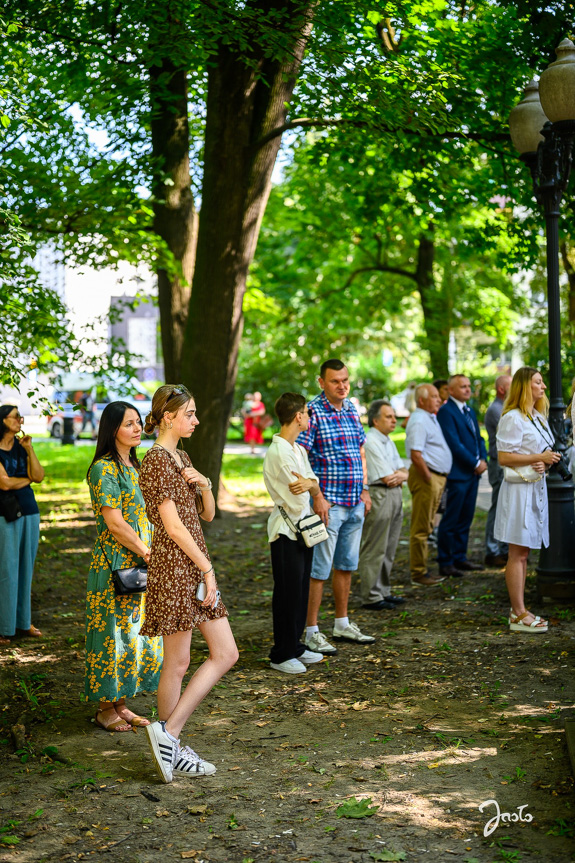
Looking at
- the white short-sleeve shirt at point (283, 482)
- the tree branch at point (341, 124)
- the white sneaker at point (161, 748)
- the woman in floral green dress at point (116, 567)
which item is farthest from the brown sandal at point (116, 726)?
the tree branch at point (341, 124)

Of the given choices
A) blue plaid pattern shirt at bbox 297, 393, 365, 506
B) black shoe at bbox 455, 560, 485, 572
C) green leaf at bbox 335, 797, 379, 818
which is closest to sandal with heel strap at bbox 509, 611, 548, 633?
blue plaid pattern shirt at bbox 297, 393, 365, 506

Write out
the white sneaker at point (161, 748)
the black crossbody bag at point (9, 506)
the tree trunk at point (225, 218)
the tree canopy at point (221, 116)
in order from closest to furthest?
the white sneaker at point (161, 748), the black crossbody bag at point (9, 506), the tree canopy at point (221, 116), the tree trunk at point (225, 218)

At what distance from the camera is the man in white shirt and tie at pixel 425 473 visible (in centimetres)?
1017

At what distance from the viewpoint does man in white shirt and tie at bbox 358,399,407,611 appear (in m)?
9.05

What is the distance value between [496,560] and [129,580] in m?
6.47

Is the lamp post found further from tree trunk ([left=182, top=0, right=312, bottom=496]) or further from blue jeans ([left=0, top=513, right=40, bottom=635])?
blue jeans ([left=0, top=513, right=40, bottom=635])

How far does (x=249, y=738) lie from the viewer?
568 centimetres

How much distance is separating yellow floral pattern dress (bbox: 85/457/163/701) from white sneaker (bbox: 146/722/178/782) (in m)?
0.85

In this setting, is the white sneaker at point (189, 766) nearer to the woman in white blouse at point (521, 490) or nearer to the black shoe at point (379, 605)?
the woman in white blouse at point (521, 490)

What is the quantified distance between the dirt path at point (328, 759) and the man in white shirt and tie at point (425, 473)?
1788mm

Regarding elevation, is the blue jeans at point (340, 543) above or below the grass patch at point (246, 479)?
above

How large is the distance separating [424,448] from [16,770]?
20.2 feet

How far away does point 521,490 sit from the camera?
7.95m

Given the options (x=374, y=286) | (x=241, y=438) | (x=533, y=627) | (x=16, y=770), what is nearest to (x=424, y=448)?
(x=533, y=627)
